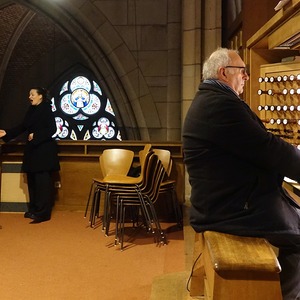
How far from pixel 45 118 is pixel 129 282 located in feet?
8.64

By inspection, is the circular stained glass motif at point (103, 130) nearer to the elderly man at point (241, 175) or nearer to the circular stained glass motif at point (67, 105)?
the circular stained glass motif at point (67, 105)

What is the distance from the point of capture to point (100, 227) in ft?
17.4

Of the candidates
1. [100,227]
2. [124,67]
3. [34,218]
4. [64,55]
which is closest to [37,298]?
[100,227]

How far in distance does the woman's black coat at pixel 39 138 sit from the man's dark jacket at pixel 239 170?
3601mm

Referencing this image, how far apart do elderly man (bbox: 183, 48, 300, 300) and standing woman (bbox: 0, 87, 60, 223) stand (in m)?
3.56

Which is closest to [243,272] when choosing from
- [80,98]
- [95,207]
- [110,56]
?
[95,207]

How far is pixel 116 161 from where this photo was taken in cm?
564

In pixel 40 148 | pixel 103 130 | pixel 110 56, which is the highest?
pixel 110 56

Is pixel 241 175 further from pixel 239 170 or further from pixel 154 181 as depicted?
pixel 154 181

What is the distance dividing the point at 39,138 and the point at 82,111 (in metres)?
9.15

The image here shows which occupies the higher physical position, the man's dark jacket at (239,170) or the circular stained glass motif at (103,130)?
the man's dark jacket at (239,170)

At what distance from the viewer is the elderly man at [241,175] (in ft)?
6.99

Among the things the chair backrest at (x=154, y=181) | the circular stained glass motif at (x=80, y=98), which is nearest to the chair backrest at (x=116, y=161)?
the chair backrest at (x=154, y=181)

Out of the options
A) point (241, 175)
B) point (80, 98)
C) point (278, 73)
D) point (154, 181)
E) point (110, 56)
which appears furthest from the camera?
point (80, 98)
